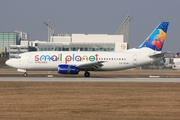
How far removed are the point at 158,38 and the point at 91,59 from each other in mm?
8842

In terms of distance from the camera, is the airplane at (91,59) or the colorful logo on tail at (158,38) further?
the colorful logo on tail at (158,38)

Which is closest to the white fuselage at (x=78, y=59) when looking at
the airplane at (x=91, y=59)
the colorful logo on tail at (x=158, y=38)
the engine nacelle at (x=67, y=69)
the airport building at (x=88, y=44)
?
the airplane at (x=91, y=59)

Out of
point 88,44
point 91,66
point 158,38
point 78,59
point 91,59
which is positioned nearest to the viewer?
point 91,66

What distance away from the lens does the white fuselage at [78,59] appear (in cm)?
4022

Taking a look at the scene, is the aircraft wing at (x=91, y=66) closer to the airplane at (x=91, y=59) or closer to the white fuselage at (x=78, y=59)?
the airplane at (x=91, y=59)

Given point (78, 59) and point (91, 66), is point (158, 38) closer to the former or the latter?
point (91, 66)

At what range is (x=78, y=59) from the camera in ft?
134

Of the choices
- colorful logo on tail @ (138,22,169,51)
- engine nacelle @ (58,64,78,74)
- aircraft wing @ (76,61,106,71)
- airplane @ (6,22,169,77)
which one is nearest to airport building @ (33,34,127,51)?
colorful logo on tail @ (138,22,169,51)

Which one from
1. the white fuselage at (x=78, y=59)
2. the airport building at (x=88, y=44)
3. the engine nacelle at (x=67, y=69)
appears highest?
the airport building at (x=88, y=44)

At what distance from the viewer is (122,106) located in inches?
690

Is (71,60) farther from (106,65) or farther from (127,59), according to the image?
(127,59)

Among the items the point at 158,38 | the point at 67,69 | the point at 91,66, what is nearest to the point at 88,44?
the point at 158,38

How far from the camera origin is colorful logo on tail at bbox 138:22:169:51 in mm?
42156

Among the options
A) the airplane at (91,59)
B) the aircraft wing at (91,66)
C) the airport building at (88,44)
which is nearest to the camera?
the aircraft wing at (91,66)
